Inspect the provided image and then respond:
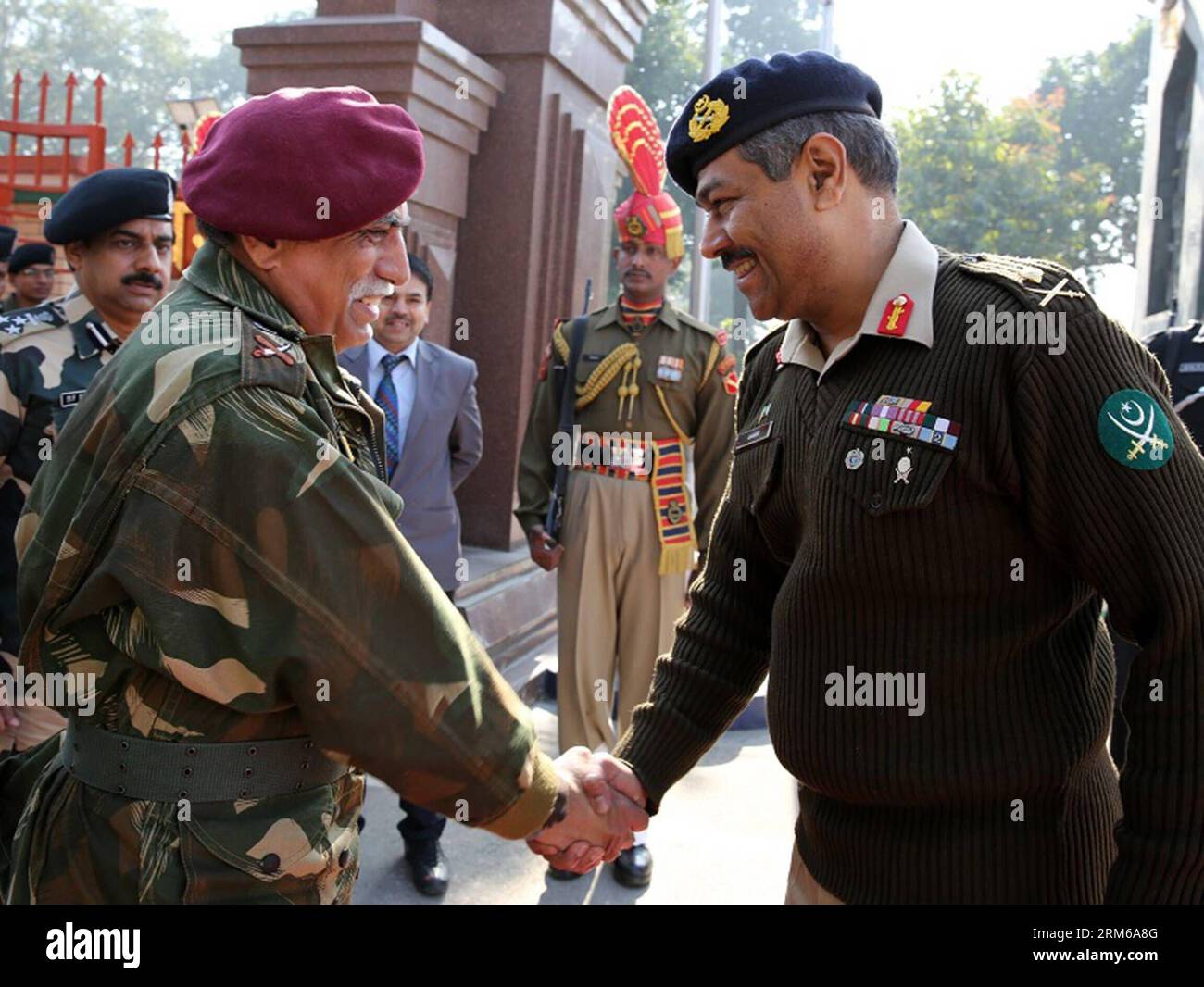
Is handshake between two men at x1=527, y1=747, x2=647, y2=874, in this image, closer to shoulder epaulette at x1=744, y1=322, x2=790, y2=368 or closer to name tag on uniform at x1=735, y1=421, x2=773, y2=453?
name tag on uniform at x1=735, y1=421, x2=773, y2=453

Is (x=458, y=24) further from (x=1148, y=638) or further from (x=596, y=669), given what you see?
(x=1148, y=638)

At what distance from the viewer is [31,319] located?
11.3 ft

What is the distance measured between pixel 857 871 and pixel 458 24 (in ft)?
20.2

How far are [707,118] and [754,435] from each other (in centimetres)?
54

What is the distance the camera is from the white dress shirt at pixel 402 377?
14.7ft

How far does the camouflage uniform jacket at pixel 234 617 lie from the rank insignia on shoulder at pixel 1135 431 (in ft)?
3.03

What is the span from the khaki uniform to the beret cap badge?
2882 millimetres

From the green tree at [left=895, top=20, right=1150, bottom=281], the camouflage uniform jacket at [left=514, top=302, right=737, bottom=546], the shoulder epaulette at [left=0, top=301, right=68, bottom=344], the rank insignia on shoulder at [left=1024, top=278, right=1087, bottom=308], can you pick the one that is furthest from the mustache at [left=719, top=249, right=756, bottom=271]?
the green tree at [left=895, top=20, right=1150, bottom=281]

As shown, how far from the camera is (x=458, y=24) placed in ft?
22.8

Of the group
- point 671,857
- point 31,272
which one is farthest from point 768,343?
point 31,272

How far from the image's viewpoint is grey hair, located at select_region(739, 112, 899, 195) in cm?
196

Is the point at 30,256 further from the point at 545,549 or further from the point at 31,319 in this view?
the point at 31,319

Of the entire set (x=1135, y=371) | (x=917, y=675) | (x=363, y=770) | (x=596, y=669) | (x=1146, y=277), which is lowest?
(x=596, y=669)
